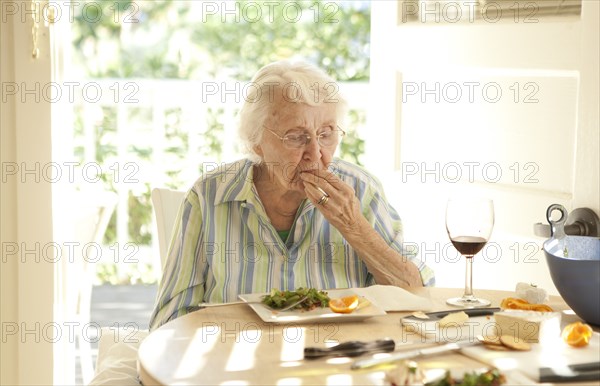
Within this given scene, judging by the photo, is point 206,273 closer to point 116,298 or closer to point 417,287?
point 417,287

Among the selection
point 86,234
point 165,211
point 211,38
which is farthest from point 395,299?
point 211,38

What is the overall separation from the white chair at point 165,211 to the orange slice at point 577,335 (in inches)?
50.9

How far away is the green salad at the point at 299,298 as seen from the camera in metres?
1.76

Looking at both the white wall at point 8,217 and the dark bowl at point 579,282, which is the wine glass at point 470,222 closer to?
the dark bowl at point 579,282

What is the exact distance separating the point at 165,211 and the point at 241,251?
0.44 m

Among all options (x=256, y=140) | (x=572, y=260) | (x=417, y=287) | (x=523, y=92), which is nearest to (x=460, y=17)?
(x=523, y=92)

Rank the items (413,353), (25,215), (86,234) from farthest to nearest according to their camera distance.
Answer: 1. (86,234)
2. (25,215)
3. (413,353)

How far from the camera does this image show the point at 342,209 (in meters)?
2.19

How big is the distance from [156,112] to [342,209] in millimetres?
3139

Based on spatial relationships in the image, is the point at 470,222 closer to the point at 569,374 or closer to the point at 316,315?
the point at 316,315

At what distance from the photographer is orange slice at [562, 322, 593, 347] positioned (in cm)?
148

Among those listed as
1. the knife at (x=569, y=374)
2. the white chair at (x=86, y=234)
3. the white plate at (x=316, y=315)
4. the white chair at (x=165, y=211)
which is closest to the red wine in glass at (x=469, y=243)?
the white plate at (x=316, y=315)

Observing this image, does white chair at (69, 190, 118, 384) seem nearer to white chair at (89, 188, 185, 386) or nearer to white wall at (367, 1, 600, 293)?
white chair at (89, 188, 185, 386)

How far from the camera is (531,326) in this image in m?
1.51
